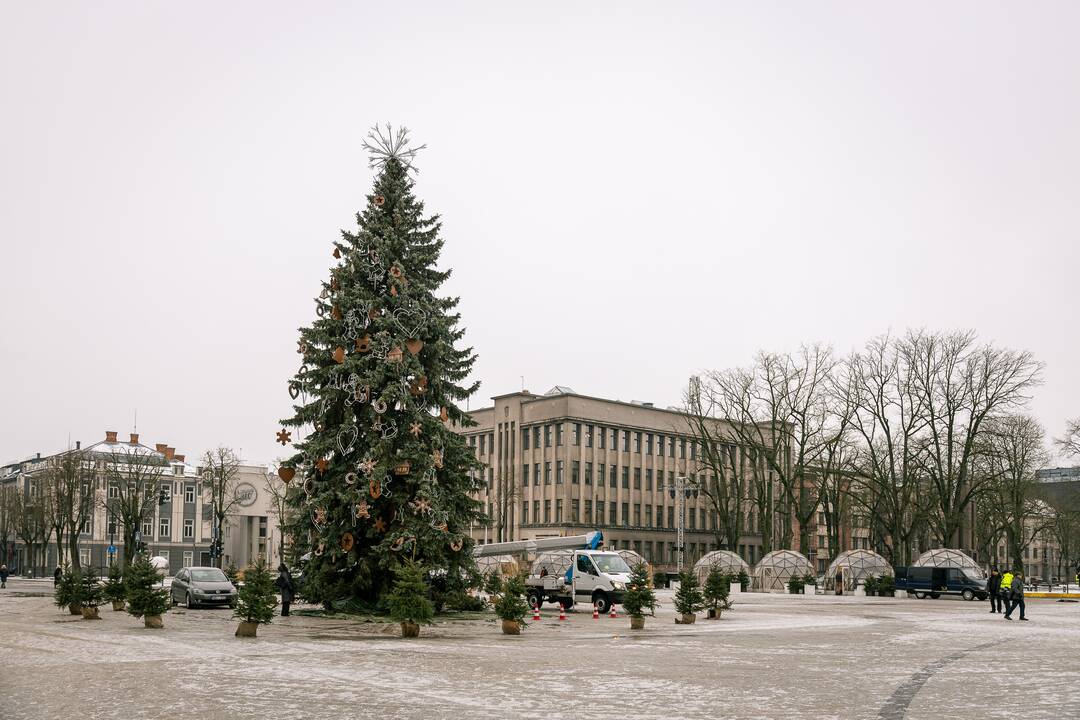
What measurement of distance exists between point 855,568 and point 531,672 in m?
52.1

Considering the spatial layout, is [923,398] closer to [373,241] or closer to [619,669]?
[373,241]

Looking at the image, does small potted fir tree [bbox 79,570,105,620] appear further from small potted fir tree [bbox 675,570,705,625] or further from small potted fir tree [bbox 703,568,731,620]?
small potted fir tree [bbox 703,568,731,620]

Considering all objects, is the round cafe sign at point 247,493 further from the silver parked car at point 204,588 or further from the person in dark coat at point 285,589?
the person in dark coat at point 285,589

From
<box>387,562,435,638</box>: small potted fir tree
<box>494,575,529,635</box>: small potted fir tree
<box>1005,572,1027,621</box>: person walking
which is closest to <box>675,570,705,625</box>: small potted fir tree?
<box>494,575,529,635</box>: small potted fir tree

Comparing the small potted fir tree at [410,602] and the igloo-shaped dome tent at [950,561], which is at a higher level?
the small potted fir tree at [410,602]

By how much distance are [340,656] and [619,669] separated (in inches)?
198

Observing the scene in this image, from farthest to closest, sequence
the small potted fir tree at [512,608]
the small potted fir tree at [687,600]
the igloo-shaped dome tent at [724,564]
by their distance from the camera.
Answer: the igloo-shaped dome tent at [724,564]
the small potted fir tree at [687,600]
the small potted fir tree at [512,608]

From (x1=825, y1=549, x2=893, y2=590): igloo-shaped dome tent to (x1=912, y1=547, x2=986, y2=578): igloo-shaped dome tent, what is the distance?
241 cm

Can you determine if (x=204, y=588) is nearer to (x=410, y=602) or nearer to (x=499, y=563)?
(x=410, y=602)

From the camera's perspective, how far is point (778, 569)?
2662 inches

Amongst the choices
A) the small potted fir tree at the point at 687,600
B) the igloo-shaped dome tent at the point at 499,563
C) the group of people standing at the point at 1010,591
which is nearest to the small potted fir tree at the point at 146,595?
the small potted fir tree at the point at 687,600

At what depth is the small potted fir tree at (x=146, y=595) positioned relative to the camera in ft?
85.5

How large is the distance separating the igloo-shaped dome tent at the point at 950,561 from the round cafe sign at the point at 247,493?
65.7 m

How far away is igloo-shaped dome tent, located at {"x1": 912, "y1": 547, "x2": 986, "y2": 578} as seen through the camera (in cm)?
5881
